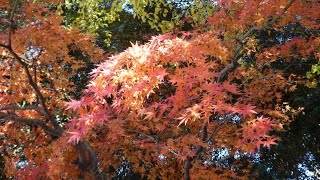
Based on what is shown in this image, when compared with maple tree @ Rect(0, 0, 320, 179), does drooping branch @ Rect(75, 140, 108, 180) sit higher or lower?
lower

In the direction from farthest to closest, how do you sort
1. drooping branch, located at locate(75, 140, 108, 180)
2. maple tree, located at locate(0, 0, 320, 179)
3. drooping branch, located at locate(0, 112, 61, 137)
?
drooping branch, located at locate(75, 140, 108, 180)
drooping branch, located at locate(0, 112, 61, 137)
maple tree, located at locate(0, 0, 320, 179)

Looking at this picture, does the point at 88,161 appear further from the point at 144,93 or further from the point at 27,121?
the point at 144,93

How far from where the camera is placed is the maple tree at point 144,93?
2824 mm

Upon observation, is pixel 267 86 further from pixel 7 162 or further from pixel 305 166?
pixel 7 162

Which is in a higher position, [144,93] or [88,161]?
[144,93]

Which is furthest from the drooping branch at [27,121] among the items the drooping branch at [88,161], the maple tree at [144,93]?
the drooping branch at [88,161]

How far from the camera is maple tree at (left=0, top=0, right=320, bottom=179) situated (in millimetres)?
2824

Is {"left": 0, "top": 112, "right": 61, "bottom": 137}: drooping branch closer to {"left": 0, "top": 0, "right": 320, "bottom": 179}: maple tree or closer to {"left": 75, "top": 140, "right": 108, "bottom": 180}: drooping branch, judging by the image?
{"left": 0, "top": 0, "right": 320, "bottom": 179}: maple tree

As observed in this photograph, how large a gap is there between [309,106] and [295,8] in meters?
2.09

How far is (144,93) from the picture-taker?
2689mm

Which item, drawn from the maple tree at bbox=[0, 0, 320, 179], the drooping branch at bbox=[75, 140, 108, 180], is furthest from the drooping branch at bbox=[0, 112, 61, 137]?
the drooping branch at bbox=[75, 140, 108, 180]

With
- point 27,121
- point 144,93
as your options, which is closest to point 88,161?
point 27,121

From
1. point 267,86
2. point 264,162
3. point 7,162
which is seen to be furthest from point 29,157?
point 264,162

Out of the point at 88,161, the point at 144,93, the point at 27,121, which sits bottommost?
the point at 88,161
